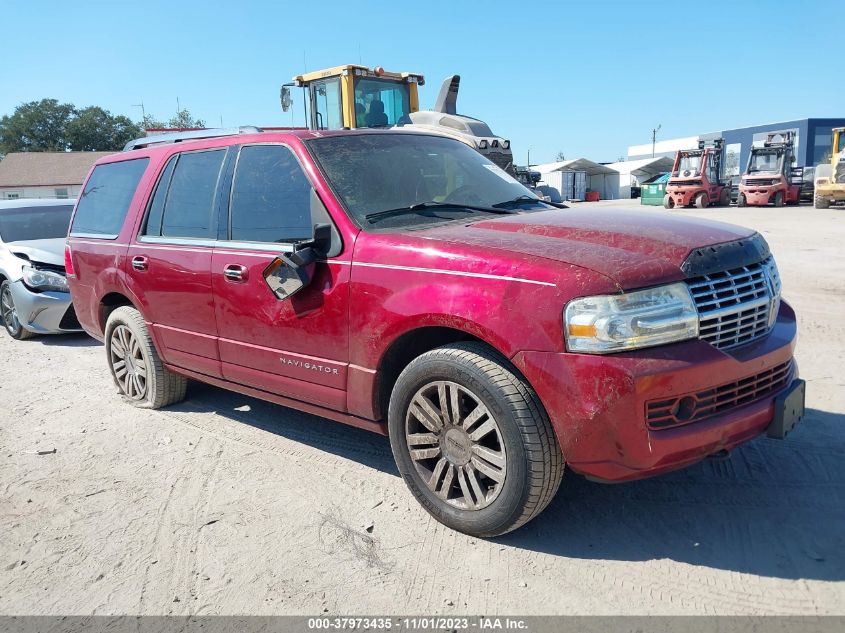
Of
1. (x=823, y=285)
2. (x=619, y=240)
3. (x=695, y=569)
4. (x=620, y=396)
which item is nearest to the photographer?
(x=620, y=396)

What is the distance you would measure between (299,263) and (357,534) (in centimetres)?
141

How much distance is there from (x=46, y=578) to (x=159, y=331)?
2105 millimetres

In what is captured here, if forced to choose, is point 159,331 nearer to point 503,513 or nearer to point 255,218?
point 255,218

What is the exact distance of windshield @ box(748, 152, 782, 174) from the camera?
29797mm

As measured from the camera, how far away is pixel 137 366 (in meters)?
5.32

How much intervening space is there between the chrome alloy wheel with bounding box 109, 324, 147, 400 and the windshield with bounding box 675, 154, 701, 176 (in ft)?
96.2

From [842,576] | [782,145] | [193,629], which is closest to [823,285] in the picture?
[842,576]

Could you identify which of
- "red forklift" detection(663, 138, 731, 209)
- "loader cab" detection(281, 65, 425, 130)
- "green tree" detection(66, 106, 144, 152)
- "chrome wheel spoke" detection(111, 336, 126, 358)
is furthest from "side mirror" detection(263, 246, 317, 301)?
"green tree" detection(66, 106, 144, 152)

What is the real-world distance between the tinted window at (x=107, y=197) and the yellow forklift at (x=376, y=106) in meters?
6.63

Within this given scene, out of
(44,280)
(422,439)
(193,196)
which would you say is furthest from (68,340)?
(422,439)

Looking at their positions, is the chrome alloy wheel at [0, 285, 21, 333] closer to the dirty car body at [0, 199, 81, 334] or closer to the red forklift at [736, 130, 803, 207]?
the dirty car body at [0, 199, 81, 334]

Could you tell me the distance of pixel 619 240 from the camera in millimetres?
3059

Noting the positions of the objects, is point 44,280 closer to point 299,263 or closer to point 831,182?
point 299,263

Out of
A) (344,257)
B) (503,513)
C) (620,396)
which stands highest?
(344,257)
